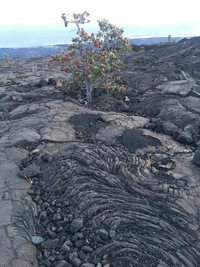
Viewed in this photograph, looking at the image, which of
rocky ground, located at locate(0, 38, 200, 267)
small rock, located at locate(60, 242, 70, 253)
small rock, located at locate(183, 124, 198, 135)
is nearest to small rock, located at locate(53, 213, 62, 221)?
rocky ground, located at locate(0, 38, 200, 267)

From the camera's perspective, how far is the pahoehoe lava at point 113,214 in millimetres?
3795

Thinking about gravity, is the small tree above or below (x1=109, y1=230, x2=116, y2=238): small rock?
above

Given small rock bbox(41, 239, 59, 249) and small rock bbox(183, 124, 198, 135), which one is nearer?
small rock bbox(41, 239, 59, 249)

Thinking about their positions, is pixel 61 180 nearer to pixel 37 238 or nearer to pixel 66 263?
pixel 37 238

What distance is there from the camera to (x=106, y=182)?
17.1 feet

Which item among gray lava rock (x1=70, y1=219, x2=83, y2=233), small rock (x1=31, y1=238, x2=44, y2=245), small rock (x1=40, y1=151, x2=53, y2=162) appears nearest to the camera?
small rock (x1=31, y1=238, x2=44, y2=245)

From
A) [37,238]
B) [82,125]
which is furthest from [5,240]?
[82,125]

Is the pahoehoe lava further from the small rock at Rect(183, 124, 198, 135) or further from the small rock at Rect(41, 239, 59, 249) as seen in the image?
the small rock at Rect(183, 124, 198, 135)

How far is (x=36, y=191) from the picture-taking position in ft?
16.7

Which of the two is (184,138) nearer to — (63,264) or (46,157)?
(46,157)

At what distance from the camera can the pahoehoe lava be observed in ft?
12.5

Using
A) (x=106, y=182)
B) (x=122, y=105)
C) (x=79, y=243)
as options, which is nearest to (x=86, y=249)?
(x=79, y=243)

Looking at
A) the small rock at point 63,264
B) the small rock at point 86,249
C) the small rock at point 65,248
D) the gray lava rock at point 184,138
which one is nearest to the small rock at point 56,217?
the small rock at point 65,248

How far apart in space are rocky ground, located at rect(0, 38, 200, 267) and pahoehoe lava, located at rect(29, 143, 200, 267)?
0.01 m
